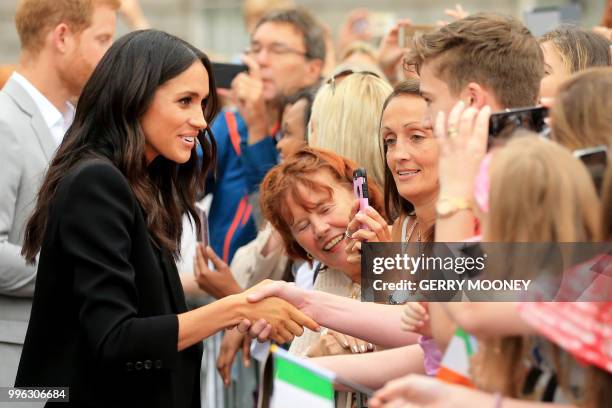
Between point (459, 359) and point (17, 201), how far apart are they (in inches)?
96.2

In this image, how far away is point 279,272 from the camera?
5191mm

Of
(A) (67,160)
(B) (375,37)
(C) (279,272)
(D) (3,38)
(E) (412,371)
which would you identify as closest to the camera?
(E) (412,371)

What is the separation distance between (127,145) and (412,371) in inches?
45.1

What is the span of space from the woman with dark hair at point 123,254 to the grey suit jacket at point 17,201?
0.60 m

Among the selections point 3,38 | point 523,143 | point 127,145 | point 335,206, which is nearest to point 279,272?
point 335,206

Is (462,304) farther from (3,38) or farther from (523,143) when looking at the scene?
(3,38)

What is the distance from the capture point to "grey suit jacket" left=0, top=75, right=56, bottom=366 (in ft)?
14.2

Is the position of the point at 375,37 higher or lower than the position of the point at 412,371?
higher

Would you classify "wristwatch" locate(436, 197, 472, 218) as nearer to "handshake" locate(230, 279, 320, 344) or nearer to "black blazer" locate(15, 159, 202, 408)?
"handshake" locate(230, 279, 320, 344)

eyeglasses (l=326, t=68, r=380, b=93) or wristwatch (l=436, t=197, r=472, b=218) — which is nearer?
wristwatch (l=436, t=197, r=472, b=218)

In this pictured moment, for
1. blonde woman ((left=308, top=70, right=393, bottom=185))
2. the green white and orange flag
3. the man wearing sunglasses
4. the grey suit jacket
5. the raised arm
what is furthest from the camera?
the man wearing sunglasses

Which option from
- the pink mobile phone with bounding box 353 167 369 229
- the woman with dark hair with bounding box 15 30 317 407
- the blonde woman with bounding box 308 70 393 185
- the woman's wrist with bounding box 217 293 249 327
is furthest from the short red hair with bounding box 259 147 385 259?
the woman's wrist with bounding box 217 293 249 327

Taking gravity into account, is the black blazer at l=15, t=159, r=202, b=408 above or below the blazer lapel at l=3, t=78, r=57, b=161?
below

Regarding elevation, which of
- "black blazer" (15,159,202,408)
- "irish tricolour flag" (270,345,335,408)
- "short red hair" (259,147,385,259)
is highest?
"short red hair" (259,147,385,259)
